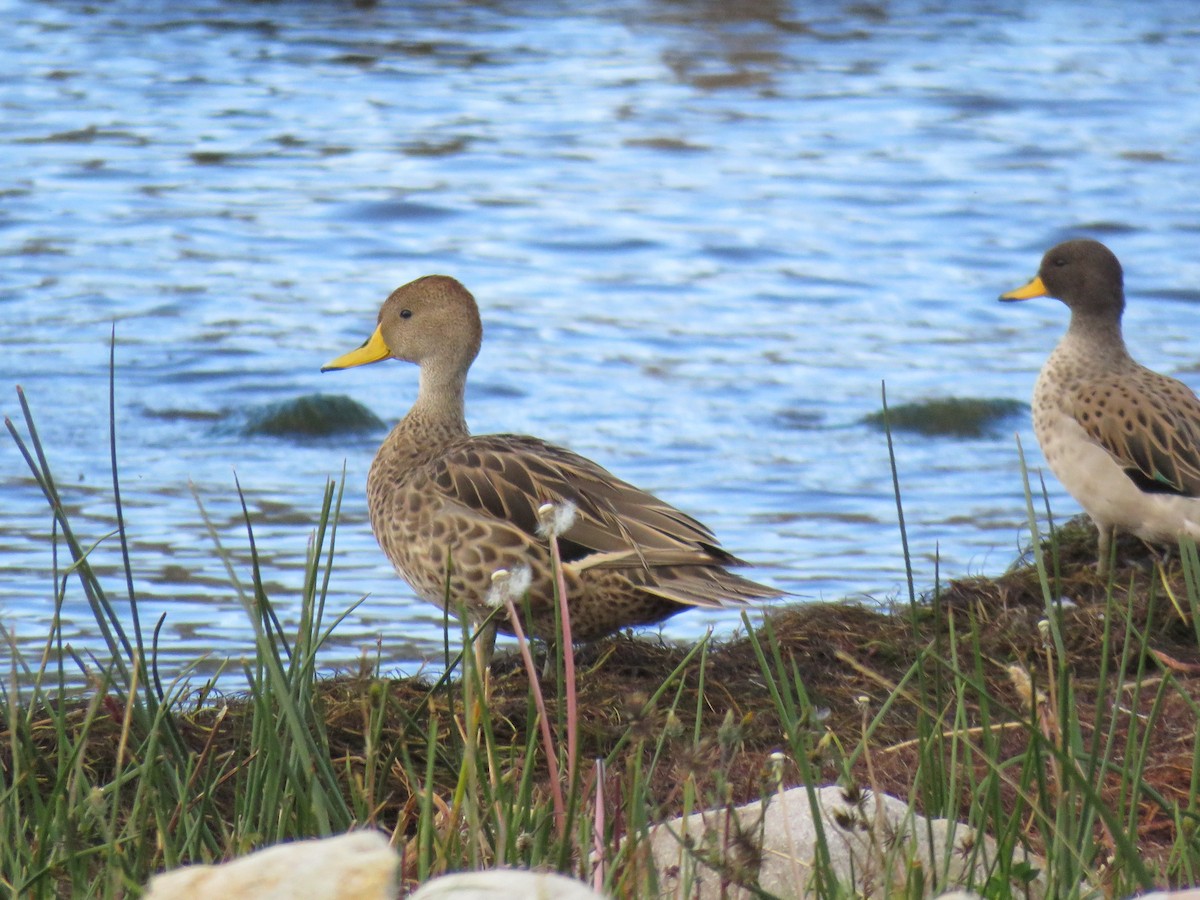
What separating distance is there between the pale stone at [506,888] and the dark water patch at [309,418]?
288 inches

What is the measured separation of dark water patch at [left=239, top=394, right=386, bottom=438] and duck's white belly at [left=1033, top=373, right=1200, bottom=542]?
4.06m

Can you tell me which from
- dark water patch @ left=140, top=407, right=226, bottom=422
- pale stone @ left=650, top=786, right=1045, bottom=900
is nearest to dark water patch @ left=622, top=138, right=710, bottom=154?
dark water patch @ left=140, top=407, right=226, bottom=422

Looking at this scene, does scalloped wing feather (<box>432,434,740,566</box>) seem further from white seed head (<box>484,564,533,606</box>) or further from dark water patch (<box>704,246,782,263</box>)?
dark water patch (<box>704,246,782,263</box>)

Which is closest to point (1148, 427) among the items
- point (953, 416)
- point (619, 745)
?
point (953, 416)

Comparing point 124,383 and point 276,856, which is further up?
point 276,856

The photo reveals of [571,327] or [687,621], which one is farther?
[571,327]

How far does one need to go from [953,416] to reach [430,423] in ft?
14.5

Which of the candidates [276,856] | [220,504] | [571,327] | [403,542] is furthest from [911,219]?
[276,856]

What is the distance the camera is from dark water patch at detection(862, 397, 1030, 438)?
31.2 feet

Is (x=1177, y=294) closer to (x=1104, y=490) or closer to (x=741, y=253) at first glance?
(x=741, y=253)

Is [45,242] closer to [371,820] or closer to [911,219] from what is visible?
[911,219]

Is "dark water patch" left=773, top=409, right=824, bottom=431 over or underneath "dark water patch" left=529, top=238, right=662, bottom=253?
underneath

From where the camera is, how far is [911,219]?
14.1 metres

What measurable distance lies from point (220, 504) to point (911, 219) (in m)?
7.44
